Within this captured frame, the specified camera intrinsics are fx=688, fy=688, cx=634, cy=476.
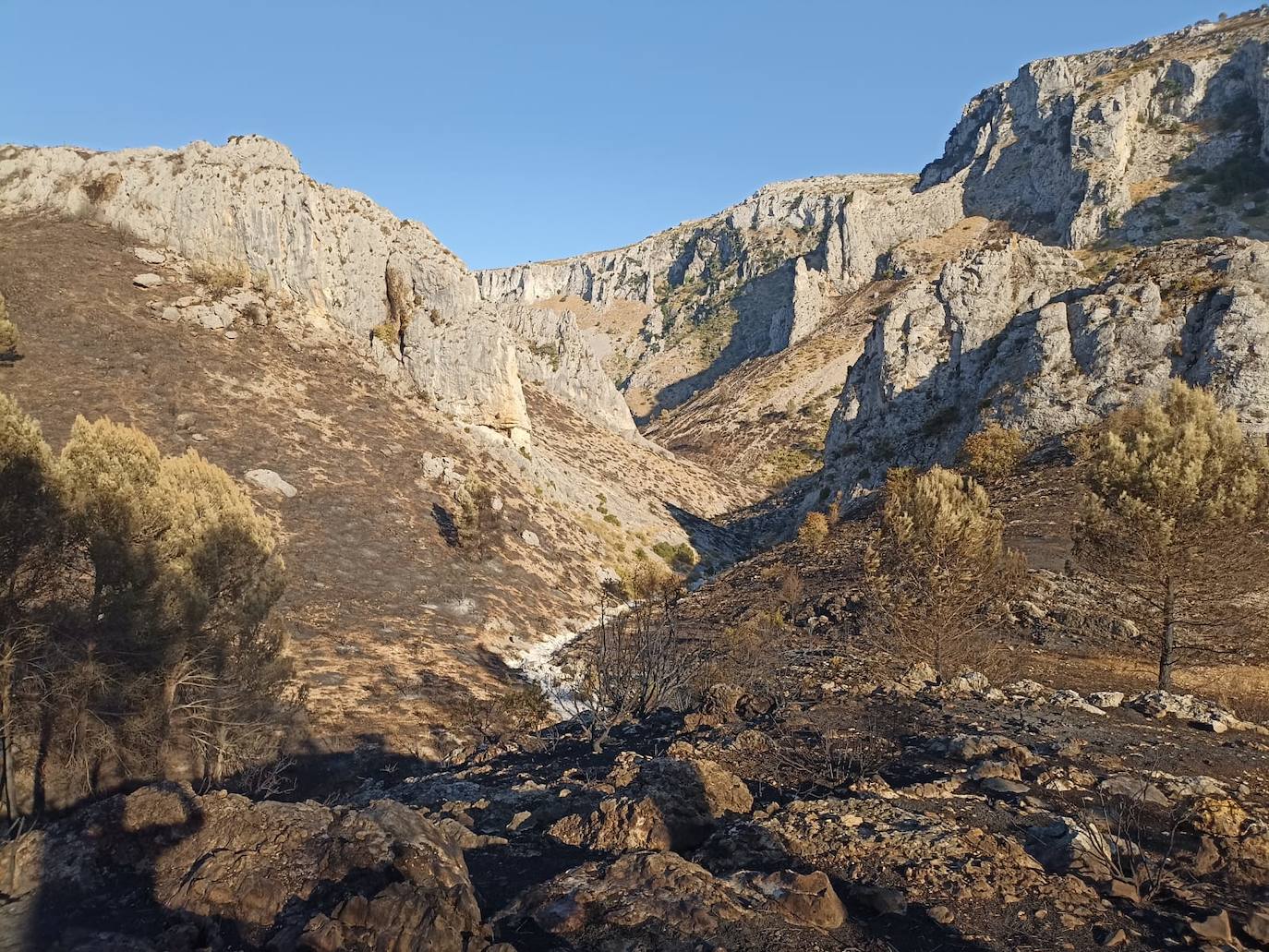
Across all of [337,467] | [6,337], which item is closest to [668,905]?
[337,467]

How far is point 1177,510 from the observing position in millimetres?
18141

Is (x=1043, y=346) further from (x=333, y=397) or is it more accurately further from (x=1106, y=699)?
(x=333, y=397)

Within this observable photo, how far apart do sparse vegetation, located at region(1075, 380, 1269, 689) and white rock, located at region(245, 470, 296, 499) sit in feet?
129

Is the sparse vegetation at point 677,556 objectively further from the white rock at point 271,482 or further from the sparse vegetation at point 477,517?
the white rock at point 271,482

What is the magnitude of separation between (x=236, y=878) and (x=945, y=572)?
19080 millimetres

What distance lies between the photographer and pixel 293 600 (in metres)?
33.3

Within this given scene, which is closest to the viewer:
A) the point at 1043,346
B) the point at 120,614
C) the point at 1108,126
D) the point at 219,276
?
the point at 120,614

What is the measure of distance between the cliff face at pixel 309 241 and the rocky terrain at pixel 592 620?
12.6 inches

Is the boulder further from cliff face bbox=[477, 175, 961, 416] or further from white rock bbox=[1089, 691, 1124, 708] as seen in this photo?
cliff face bbox=[477, 175, 961, 416]

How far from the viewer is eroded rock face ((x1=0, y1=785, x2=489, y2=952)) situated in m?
6.87

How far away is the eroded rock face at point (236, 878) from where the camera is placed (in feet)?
A: 22.5

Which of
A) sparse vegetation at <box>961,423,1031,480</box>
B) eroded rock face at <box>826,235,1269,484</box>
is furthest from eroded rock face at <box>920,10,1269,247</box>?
sparse vegetation at <box>961,423,1031,480</box>

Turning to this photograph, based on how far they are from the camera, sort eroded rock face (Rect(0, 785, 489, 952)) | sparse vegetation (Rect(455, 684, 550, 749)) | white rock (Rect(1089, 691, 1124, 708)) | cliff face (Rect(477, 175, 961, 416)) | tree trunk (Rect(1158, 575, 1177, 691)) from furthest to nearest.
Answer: cliff face (Rect(477, 175, 961, 416)) → sparse vegetation (Rect(455, 684, 550, 749)) → tree trunk (Rect(1158, 575, 1177, 691)) → white rock (Rect(1089, 691, 1124, 708)) → eroded rock face (Rect(0, 785, 489, 952))

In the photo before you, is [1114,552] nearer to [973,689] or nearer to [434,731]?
[973,689]
